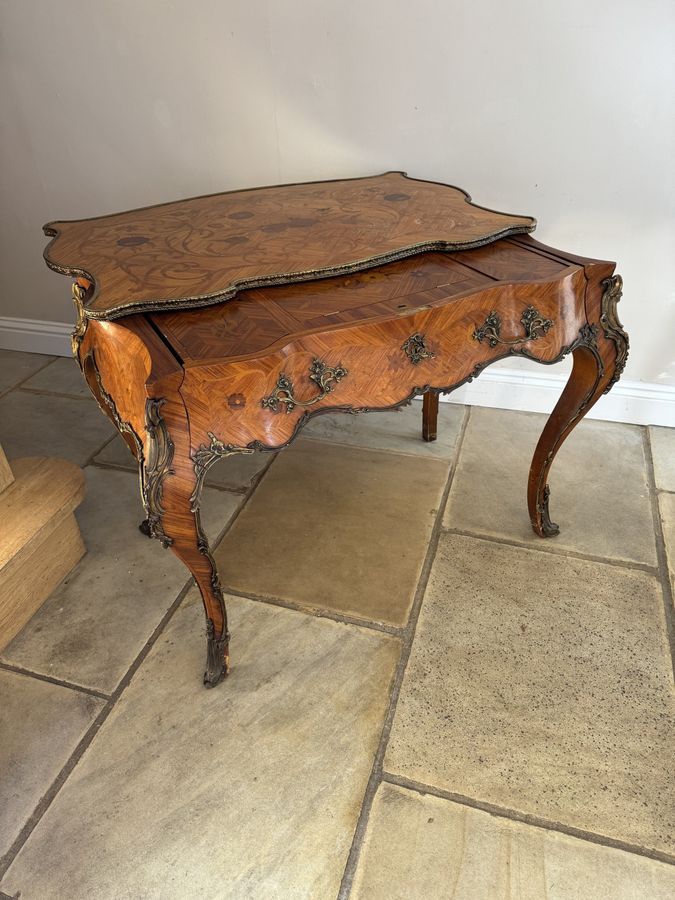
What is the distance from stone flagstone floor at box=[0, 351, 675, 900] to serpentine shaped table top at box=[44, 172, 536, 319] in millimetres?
760

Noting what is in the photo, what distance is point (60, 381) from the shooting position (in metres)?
2.38

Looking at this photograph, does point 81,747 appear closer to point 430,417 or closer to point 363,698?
point 363,698

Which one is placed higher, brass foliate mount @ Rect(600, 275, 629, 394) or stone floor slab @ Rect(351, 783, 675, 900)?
brass foliate mount @ Rect(600, 275, 629, 394)

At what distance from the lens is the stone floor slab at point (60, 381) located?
2317 mm

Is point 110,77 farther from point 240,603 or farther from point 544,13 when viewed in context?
point 240,603

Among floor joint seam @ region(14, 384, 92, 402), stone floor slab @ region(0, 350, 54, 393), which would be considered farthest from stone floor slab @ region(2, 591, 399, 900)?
stone floor slab @ region(0, 350, 54, 393)

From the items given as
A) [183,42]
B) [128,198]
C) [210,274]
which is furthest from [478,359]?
[128,198]

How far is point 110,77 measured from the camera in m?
1.88

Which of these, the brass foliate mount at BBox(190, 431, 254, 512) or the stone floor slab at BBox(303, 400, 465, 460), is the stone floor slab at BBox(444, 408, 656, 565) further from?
the brass foliate mount at BBox(190, 431, 254, 512)

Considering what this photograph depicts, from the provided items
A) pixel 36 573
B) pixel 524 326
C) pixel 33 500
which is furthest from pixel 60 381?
pixel 524 326

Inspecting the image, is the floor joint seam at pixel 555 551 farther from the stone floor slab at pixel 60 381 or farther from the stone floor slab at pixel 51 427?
the stone floor slab at pixel 60 381

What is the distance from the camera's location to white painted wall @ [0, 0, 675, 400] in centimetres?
158

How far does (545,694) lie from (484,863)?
0.36 meters

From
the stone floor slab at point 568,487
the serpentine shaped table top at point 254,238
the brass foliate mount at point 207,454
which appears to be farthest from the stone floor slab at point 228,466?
the brass foliate mount at point 207,454
